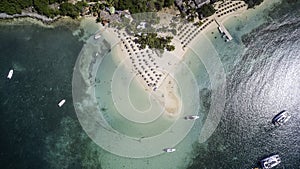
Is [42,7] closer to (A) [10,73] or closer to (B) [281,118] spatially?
(A) [10,73]

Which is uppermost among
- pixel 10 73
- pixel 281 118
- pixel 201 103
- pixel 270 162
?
pixel 10 73

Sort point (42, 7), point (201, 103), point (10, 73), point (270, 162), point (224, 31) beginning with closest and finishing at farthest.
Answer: point (270, 162)
point (10, 73)
point (42, 7)
point (201, 103)
point (224, 31)

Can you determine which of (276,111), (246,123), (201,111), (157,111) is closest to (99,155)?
(157,111)

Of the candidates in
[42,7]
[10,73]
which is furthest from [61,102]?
[42,7]

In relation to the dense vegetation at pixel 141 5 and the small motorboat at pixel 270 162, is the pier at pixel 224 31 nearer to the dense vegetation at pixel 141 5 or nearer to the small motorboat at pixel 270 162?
the dense vegetation at pixel 141 5

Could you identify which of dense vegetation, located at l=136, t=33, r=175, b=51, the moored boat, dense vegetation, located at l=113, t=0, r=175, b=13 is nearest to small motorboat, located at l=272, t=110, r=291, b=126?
dense vegetation, located at l=136, t=33, r=175, b=51

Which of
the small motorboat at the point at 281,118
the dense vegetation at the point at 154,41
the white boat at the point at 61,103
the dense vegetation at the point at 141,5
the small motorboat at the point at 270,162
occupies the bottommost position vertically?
the small motorboat at the point at 270,162

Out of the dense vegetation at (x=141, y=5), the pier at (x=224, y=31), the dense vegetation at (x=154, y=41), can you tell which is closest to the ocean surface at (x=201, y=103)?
the pier at (x=224, y=31)
